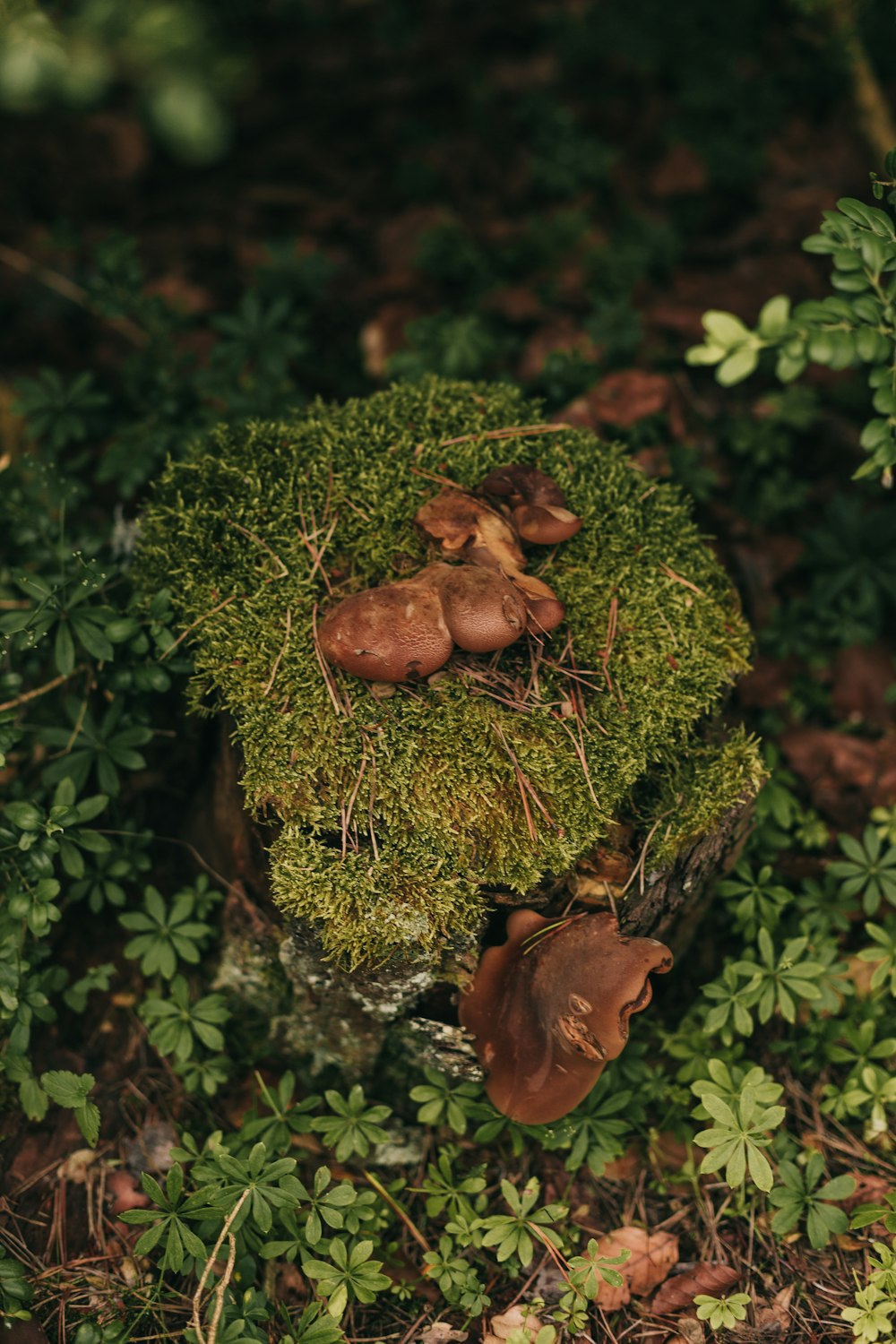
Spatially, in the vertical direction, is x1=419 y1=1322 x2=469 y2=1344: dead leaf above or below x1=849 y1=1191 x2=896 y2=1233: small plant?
below

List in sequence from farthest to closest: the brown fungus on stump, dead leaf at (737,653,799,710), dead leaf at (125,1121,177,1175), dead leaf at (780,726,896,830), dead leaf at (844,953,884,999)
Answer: dead leaf at (737,653,799,710) → dead leaf at (780,726,896,830) → dead leaf at (844,953,884,999) → dead leaf at (125,1121,177,1175) → the brown fungus on stump

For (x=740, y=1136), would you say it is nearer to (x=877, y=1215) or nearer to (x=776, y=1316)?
(x=877, y=1215)

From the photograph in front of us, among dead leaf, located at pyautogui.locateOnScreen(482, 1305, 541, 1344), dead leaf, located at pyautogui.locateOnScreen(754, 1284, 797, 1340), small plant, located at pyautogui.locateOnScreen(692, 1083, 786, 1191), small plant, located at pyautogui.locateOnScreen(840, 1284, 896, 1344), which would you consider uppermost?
small plant, located at pyautogui.locateOnScreen(692, 1083, 786, 1191)

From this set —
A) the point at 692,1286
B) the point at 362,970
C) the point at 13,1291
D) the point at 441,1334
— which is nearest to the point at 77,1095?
the point at 13,1291

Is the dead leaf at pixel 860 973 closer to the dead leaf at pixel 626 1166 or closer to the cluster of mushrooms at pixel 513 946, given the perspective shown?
the dead leaf at pixel 626 1166

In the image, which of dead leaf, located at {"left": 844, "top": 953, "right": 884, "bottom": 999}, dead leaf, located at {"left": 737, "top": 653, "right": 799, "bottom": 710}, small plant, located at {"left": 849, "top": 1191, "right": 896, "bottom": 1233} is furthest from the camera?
dead leaf, located at {"left": 737, "top": 653, "right": 799, "bottom": 710}

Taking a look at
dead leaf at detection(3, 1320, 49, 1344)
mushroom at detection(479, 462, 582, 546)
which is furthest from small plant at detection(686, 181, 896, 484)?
dead leaf at detection(3, 1320, 49, 1344)

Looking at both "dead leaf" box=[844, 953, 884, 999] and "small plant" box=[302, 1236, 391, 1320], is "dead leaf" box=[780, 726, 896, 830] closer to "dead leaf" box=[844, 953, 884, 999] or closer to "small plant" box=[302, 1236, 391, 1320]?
"dead leaf" box=[844, 953, 884, 999]

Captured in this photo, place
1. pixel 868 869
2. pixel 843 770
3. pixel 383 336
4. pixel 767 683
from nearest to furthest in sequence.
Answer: pixel 868 869 → pixel 843 770 → pixel 767 683 → pixel 383 336

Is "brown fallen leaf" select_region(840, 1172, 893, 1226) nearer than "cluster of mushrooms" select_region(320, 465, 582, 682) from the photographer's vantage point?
No
